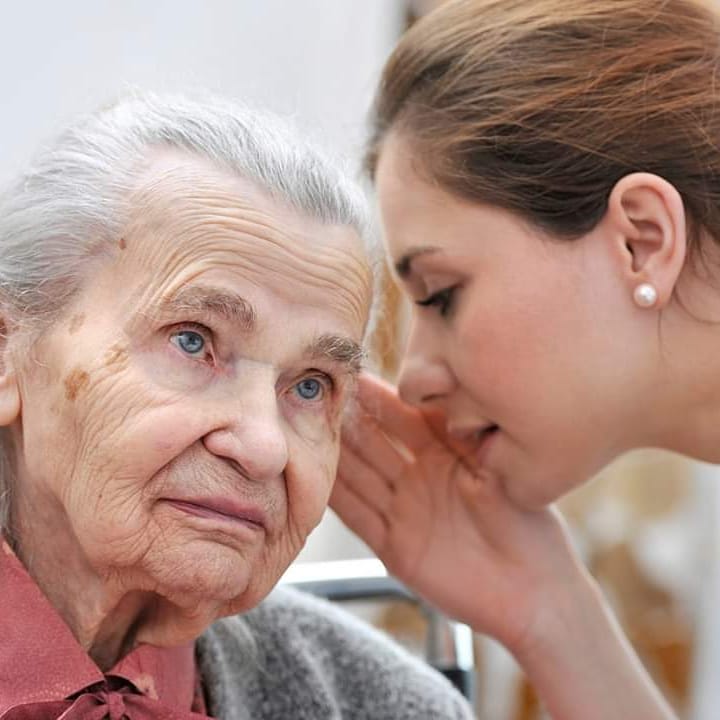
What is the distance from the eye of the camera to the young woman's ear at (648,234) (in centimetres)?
149

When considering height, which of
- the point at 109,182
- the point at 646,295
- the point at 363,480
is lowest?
the point at 363,480

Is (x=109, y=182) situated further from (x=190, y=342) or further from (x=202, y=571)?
(x=202, y=571)

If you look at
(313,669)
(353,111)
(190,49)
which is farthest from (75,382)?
(353,111)

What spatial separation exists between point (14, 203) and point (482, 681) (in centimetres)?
264

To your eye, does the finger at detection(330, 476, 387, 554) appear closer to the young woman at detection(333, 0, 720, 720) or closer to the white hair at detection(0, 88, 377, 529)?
the young woman at detection(333, 0, 720, 720)

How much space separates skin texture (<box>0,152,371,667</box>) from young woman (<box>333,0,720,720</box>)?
34 centimetres

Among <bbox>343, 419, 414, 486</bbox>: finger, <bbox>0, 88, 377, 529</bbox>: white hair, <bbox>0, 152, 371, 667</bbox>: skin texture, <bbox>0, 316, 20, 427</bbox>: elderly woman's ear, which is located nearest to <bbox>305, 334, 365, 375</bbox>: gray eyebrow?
<bbox>0, 152, 371, 667</bbox>: skin texture

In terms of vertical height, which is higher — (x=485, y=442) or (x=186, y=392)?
(x=186, y=392)

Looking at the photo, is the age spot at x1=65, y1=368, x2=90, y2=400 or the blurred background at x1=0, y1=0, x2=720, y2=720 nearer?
the age spot at x1=65, y1=368, x2=90, y2=400

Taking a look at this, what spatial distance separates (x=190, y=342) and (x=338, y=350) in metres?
0.15

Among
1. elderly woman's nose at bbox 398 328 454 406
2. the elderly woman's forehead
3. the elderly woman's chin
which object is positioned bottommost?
elderly woman's nose at bbox 398 328 454 406

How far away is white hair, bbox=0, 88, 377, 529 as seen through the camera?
1203 mm

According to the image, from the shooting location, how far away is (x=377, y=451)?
70.9 inches

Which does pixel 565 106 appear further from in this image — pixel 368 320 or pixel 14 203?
pixel 14 203
